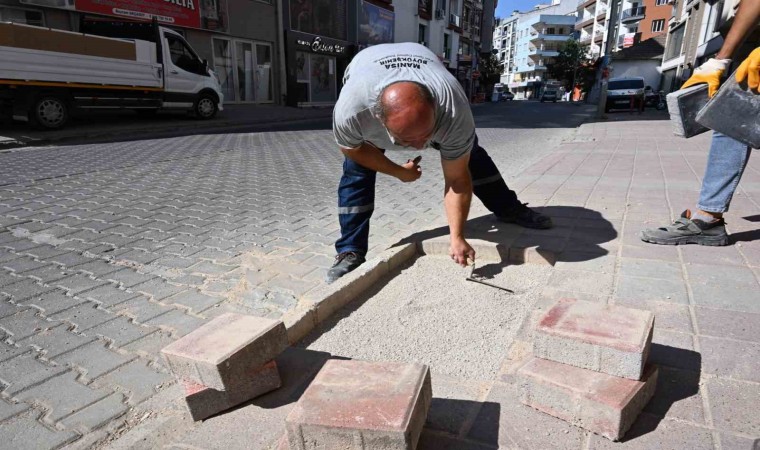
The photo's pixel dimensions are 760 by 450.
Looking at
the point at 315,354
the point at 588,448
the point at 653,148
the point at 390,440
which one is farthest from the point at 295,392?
the point at 653,148

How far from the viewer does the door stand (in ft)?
43.3

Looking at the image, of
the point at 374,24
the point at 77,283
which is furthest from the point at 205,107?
the point at 374,24

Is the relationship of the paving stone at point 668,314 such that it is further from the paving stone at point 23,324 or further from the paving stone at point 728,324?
the paving stone at point 23,324

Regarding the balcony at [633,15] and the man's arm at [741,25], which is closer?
the man's arm at [741,25]

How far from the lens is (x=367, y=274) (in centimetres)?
285

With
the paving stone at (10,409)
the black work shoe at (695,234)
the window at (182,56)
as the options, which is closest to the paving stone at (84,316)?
the paving stone at (10,409)

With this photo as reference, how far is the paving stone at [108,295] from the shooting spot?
110 inches

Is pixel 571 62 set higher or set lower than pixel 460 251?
→ higher

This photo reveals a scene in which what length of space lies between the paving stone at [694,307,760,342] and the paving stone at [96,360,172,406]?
2.35 meters

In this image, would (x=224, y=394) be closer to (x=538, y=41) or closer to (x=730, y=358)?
(x=730, y=358)

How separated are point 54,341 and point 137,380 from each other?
0.65 m

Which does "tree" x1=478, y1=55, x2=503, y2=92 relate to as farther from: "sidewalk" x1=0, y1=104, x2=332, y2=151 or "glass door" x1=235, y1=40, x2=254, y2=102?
"sidewalk" x1=0, y1=104, x2=332, y2=151

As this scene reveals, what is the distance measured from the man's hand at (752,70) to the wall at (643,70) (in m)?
44.1

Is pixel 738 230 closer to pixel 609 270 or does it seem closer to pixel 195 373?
pixel 609 270
